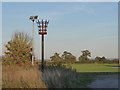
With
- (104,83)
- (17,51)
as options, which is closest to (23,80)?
(104,83)

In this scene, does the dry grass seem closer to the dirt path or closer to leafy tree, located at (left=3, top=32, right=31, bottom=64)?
the dirt path

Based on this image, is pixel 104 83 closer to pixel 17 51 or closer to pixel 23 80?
pixel 23 80

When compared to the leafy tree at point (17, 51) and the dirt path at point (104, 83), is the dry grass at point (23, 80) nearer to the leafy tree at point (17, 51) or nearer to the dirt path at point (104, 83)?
the dirt path at point (104, 83)

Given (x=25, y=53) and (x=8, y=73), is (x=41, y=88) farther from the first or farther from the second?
(x=25, y=53)

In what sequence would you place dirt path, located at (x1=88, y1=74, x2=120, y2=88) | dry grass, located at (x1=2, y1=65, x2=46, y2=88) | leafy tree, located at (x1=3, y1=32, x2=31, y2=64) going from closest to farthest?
1. dry grass, located at (x1=2, y1=65, x2=46, y2=88)
2. dirt path, located at (x1=88, y1=74, x2=120, y2=88)
3. leafy tree, located at (x1=3, y1=32, x2=31, y2=64)

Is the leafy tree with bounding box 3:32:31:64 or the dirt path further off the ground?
the leafy tree with bounding box 3:32:31:64

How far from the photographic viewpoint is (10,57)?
82.4 ft

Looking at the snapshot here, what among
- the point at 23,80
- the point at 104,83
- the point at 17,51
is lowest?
the point at 104,83

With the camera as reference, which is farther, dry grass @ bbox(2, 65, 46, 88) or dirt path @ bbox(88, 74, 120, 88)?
dirt path @ bbox(88, 74, 120, 88)

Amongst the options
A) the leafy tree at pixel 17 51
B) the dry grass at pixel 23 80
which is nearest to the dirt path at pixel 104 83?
the dry grass at pixel 23 80

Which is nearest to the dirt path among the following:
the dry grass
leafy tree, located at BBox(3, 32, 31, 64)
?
the dry grass

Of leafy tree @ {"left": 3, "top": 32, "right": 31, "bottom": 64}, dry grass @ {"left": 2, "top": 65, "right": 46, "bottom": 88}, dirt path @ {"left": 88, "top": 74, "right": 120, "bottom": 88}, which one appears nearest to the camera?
dry grass @ {"left": 2, "top": 65, "right": 46, "bottom": 88}

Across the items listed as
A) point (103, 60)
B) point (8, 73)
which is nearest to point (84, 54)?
point (103, 60)

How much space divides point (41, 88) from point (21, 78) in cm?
210
